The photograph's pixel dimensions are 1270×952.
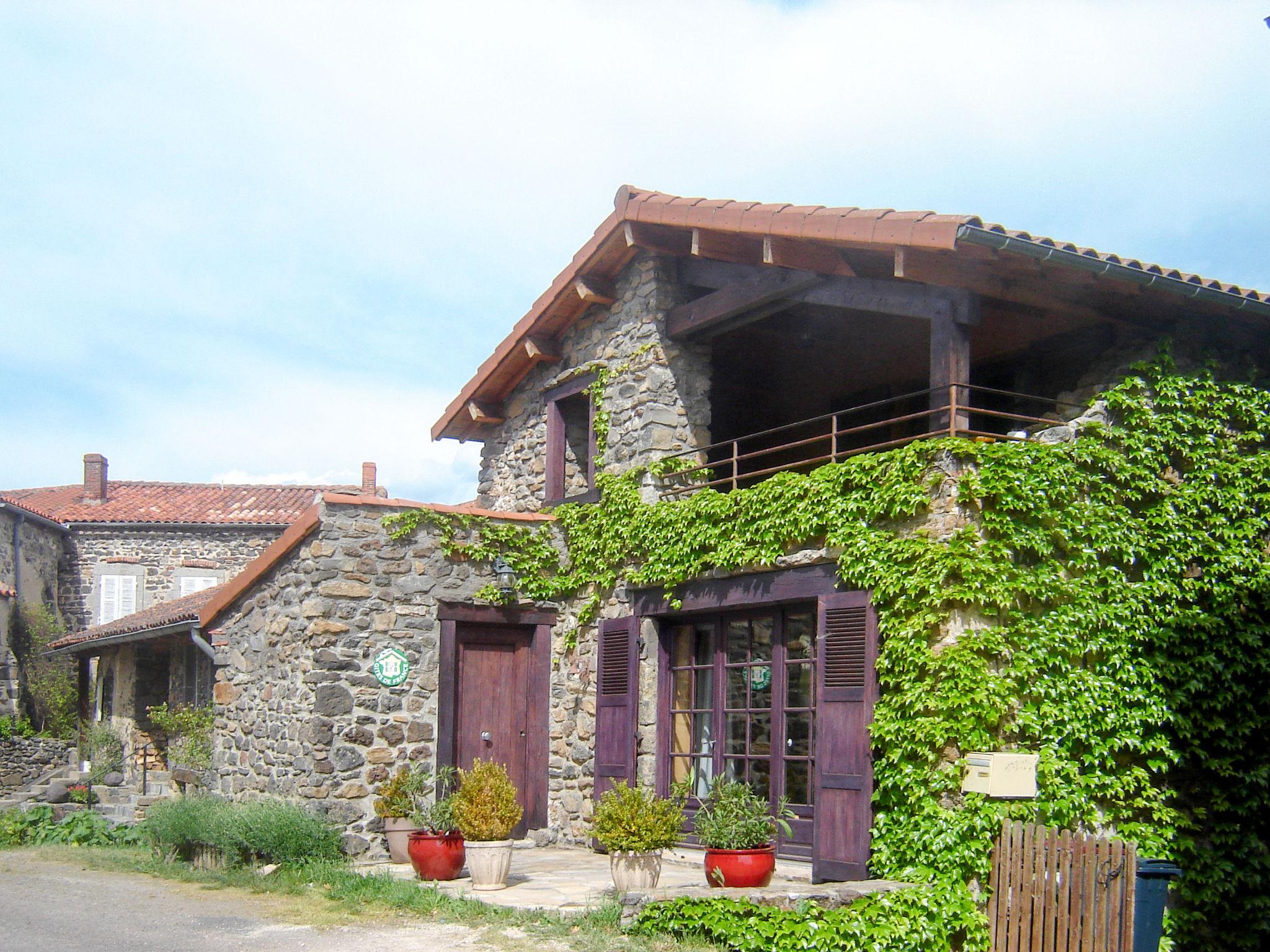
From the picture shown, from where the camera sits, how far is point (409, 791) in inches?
392

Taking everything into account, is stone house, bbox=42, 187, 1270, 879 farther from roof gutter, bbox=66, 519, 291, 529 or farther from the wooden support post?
roof gutter, bbox=66, 519, 291, 529

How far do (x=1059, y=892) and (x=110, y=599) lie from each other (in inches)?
842

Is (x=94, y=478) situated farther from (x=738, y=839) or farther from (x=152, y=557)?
(x=738, y=839)

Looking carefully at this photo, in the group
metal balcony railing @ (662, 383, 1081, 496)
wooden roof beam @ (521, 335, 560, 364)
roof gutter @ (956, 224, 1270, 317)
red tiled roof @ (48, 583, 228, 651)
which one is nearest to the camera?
roof gutter @ (956, 224, 1270, 317)

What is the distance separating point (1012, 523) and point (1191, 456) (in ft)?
6.14

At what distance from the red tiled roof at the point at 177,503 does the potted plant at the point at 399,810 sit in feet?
50.8

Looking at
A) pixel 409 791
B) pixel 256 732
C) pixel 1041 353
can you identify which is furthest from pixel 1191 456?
pixel 256 732

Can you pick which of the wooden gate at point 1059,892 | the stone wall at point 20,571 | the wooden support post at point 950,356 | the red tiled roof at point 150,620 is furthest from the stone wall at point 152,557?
the wooden gate at point 1059,892

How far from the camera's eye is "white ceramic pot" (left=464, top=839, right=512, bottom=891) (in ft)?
28.6

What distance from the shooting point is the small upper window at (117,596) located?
24203 millimetres

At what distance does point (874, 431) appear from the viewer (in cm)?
1262

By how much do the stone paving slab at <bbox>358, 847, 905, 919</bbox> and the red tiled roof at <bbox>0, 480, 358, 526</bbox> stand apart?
15.9 metres

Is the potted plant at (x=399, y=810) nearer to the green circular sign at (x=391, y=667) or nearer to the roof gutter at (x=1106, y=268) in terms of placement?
the green circular sign at (x=391, y=667)

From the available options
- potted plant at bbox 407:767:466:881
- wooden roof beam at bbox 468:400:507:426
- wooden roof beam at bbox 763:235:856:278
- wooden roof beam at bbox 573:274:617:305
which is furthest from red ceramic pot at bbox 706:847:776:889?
wooden roof beam at bbox 468:400:507:426
